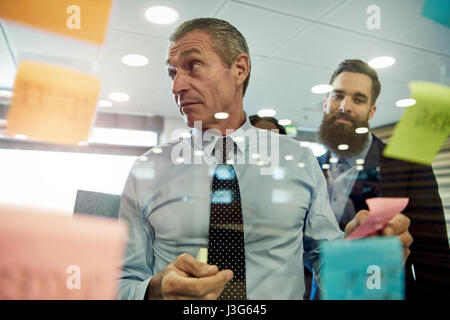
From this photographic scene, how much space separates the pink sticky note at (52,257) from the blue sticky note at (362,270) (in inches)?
19.0

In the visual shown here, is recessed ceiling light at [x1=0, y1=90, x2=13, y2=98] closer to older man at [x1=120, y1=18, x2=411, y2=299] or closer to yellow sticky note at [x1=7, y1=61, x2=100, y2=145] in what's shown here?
yellow sticky note at [x1=7, y1=61, x2=100, y2=145]

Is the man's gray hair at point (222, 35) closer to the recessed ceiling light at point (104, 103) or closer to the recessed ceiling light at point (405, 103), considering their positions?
the recessed ceiling light at point (104, 103)

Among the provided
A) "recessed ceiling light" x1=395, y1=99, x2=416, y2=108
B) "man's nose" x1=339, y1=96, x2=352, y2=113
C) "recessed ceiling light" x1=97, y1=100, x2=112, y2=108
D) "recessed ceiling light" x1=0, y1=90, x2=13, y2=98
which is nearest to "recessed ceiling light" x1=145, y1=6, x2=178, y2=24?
"recessed ceiling light" x1=97, y1=100, x2=112, y2=108

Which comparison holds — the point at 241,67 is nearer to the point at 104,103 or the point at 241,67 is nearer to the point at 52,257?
the point at 104,103

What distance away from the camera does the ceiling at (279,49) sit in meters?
0.67

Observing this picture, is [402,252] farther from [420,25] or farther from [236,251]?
[420,25]

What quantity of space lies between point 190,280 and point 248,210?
0.69ft

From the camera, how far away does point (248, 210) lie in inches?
28.6

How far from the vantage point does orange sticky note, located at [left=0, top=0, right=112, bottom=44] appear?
643 millimetres

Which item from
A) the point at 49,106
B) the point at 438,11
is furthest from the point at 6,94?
the point at 438,11

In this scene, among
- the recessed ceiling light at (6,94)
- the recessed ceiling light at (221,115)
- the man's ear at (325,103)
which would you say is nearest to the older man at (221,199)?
the recessed ceiling light at (221,115)

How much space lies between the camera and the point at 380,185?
81 cm

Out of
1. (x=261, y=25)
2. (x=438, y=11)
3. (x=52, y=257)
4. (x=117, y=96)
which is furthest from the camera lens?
(x=438, y=11)

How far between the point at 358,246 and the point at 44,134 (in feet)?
2.38
